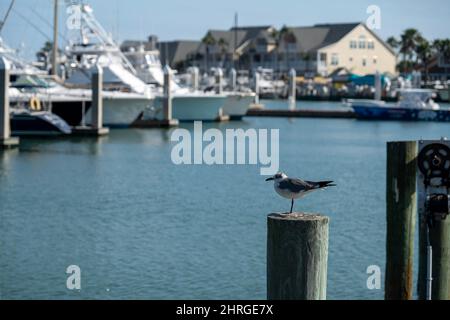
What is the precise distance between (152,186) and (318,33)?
333 feet

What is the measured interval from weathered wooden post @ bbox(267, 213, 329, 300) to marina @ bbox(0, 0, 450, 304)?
10 millimetres

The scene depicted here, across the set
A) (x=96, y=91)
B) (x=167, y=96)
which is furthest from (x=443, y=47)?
(x=96, y=91)

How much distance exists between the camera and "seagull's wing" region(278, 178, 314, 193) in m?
8.76

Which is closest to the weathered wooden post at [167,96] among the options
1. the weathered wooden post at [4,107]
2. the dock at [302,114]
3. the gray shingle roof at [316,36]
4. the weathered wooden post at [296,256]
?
the weathered wooden post at [4,107]

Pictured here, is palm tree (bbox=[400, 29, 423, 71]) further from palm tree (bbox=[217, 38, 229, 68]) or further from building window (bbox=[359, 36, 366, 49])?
palm tree (bbox=[217, 38, 229, 68])

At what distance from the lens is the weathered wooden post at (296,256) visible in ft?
24.0

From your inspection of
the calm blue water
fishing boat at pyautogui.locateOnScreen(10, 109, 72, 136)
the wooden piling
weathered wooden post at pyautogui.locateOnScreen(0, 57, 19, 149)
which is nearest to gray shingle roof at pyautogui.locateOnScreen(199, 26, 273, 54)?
fishing boat at pyautogui.locateOnScreen(10, 109, 72, 136)

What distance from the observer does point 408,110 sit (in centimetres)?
7469

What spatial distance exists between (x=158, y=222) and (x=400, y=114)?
53.8 metres

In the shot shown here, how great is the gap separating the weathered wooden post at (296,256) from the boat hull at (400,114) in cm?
6780

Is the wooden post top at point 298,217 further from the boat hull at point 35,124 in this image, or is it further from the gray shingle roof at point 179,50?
the gray shingle roof at point 179,50

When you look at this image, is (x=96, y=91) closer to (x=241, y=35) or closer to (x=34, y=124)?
(x=34, y=124)
